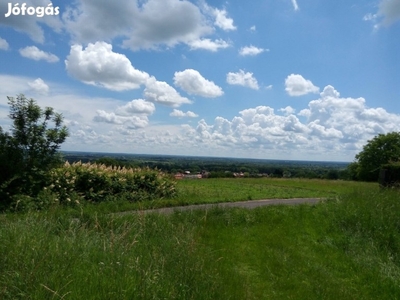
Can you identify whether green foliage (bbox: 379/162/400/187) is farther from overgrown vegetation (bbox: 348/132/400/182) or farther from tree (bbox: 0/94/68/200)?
overgrown vegetation (bbox: 348/132/400/182)

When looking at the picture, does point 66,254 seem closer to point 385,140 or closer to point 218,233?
point 218,233

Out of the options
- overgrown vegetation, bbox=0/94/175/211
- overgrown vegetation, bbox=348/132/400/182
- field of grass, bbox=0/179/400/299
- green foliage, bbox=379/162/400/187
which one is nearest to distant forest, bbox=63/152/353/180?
overgrown vegetation, bbox=0/94/175/211

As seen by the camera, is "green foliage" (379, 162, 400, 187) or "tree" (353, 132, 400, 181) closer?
"green foliage" (379, 162, 400, 187)

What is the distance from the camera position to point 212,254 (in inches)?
295

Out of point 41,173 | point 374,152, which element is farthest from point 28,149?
point 374,152

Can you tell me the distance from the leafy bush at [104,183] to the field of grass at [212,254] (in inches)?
162

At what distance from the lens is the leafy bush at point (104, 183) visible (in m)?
13.3

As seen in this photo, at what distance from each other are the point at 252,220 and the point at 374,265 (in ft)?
13.2

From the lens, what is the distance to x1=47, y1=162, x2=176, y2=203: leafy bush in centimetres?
1332

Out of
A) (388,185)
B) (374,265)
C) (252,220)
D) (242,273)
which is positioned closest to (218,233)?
(252,220)

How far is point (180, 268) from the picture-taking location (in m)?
5.25

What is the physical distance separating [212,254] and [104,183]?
8614mm

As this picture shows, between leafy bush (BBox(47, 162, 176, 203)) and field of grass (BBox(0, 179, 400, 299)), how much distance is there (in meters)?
4.13

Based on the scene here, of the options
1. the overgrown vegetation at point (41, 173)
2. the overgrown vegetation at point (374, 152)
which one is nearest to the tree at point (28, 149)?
the overgrown vegetation at point (41, 173)
